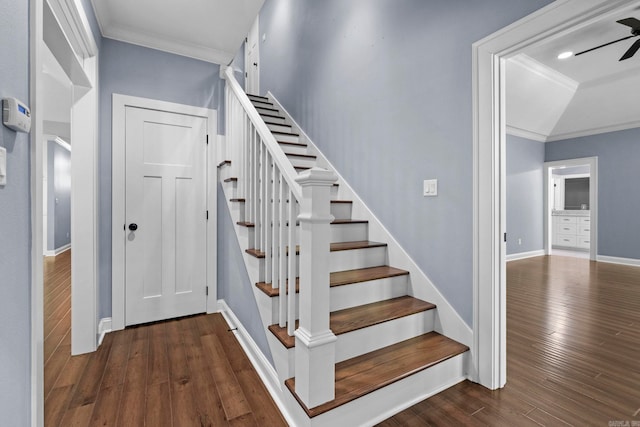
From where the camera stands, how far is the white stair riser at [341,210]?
2851 millimetres

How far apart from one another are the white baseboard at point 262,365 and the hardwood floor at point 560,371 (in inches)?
21.1

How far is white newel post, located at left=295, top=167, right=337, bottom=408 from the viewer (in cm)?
133

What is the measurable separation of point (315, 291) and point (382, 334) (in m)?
0.77

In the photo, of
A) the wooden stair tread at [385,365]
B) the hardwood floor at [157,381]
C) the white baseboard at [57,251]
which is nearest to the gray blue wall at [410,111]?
the wooden stair tread at [385,365]

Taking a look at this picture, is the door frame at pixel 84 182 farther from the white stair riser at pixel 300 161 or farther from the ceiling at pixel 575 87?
the ceiling at pixel 575 87

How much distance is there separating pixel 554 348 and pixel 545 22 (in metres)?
2.20

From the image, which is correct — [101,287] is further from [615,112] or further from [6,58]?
[615,112]

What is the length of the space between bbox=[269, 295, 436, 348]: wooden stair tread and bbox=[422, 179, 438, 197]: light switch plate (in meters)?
0.78

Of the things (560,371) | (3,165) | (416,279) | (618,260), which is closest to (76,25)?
(3,165)

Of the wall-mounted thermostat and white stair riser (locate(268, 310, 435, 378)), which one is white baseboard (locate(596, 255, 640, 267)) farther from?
the wall-mounted thermostat

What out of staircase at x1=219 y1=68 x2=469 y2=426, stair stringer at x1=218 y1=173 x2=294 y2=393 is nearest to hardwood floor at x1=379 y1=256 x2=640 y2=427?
staircase at x1=219 y1=68 x2=469 y2=426

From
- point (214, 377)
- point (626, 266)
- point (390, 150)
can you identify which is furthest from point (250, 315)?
point (626, 266)

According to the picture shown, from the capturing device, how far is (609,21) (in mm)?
3090

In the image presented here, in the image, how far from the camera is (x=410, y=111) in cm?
229
